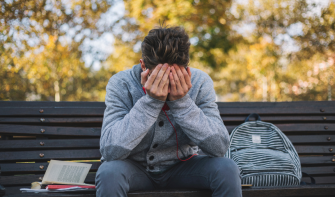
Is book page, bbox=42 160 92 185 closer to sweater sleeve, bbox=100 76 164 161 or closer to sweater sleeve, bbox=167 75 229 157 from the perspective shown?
sweater sleeve, bbox=100 76 164 161

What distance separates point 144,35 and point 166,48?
28.1 feet

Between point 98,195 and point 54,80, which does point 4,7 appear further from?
point 98,195

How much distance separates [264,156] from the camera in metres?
2.53

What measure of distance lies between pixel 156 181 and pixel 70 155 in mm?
1005

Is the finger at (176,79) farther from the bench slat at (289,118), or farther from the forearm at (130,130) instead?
the bench slat at (289,118)

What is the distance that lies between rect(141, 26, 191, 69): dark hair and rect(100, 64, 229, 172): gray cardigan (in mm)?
245

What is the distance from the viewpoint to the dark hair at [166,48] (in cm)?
190

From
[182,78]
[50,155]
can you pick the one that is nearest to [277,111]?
[182,78]

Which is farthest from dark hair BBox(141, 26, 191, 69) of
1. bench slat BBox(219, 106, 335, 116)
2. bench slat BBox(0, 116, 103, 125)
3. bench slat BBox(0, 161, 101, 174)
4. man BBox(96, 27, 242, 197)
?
bench slat BBox(0, 161, 101, 174)

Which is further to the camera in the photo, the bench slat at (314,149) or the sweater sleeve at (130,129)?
the bench slat at (314,149)

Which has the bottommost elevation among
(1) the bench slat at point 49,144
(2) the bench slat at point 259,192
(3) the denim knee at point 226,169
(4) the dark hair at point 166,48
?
(2) the bench slat at point 259,192

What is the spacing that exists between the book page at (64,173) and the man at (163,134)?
1.56 ft

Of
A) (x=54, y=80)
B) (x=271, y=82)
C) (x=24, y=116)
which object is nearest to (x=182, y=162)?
(x=24, y=116)

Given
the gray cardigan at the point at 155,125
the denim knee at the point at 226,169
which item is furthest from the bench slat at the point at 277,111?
the denim knee at the point at 226,169
